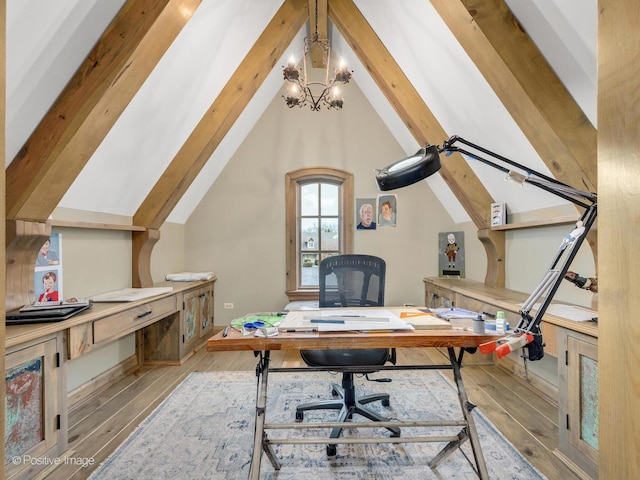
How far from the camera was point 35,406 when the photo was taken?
1724 mm

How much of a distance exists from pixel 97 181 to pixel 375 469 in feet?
8.92

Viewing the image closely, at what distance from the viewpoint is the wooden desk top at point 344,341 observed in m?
1.36

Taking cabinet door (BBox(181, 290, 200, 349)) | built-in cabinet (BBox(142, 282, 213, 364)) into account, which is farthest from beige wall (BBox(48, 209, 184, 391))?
cabinet door (BBox(181, 290, 200, 349))

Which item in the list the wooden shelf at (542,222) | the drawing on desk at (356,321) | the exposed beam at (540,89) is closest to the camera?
the drawing on desk at (356,321)

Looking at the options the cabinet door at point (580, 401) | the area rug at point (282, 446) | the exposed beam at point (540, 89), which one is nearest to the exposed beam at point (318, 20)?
the exposed beam at point (540, 89)

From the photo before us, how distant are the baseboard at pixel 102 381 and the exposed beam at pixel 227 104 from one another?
1340mm

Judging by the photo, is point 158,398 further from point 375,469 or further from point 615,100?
point 615,100

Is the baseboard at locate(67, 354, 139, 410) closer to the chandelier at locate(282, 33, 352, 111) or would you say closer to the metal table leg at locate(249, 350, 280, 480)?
the metal table leg at locate(249, 350, 280, 480)

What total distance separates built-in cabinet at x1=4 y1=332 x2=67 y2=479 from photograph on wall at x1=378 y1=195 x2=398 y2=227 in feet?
11.7

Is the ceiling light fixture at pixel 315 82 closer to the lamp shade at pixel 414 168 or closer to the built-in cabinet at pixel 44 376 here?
the lamp shade at pixel 414 168

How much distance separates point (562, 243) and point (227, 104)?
287cm

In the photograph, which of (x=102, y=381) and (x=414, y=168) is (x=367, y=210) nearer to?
(x=414, y=168)

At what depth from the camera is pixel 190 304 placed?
11.8 feet

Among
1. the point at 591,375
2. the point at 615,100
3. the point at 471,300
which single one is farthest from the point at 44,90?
the point at 471,300
